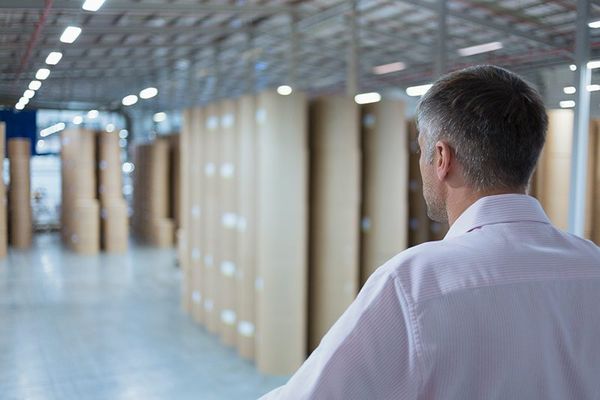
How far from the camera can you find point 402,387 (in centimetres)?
76

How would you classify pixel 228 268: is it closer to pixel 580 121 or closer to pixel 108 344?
pixel 108 344

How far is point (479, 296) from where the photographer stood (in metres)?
0.78

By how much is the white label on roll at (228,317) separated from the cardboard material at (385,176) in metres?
1.54

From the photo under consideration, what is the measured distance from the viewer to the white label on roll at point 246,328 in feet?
16.3

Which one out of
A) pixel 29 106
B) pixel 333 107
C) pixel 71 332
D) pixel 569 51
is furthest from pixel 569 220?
pixel 29 106

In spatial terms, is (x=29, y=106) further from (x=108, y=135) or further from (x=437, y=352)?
(x=437, y=352)

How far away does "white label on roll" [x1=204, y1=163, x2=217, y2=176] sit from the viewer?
18.5 ft

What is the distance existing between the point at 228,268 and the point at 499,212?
466cm

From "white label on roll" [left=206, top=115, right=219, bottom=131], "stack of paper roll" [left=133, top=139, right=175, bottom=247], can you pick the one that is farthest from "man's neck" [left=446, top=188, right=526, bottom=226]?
"stack of paper roll" [left=133, top=139, right=175, bottom=247]

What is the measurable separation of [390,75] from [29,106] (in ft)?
27.8

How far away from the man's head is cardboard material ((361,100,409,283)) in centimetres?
361

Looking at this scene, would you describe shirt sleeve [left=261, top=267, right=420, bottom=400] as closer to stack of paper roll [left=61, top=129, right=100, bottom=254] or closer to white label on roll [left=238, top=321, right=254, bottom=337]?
white label on roll [left=238, top=321, right=254, bottom=337]

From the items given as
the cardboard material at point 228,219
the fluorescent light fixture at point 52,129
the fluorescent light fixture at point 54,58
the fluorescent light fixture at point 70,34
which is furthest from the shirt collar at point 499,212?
the fluorescent light fixture at point 52,129

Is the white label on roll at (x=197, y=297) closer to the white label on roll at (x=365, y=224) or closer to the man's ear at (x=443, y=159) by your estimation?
the white label on roll at (x=365, y=224)
